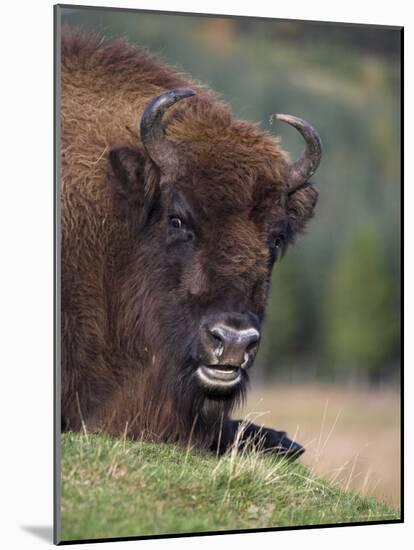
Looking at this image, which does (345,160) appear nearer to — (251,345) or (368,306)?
(368,306)

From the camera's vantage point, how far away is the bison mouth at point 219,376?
31.2ft

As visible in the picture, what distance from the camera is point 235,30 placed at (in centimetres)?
1017

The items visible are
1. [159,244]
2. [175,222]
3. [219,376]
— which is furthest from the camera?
[159,244]

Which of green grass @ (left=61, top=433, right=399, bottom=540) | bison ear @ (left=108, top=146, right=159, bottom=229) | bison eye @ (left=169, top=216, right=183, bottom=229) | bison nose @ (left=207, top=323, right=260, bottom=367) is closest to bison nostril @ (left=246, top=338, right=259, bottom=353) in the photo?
bison nose @ (left=207, top=323, right=260, bottom=367)

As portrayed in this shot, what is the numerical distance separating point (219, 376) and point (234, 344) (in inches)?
11.3

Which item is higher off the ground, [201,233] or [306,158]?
[306,158]

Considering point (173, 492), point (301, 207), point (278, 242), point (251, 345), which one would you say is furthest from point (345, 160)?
point (173, 492)

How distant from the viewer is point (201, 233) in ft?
31.8

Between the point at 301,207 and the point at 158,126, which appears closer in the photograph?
the point at 158,126

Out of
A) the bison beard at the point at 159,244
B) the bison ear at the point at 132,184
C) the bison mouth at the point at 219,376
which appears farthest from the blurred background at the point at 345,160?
the bison ear at the point at 132,184

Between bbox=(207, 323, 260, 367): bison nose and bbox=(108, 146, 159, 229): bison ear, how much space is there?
1012 mm

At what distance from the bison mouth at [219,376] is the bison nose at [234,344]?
100 millimetres

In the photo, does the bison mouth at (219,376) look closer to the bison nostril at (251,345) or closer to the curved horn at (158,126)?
the bison nostril at (251,345)

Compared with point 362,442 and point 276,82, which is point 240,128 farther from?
point 362,442
